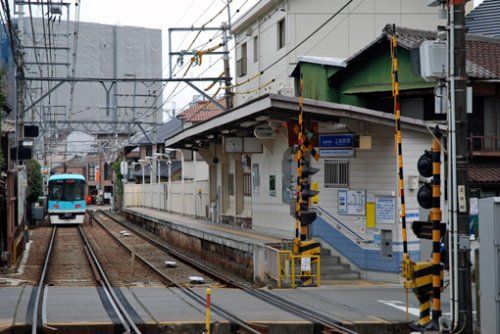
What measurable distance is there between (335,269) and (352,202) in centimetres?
170

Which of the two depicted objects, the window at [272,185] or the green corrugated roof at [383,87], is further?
the window at [272,185]

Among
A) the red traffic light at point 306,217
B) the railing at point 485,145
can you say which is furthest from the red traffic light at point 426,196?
the railing at point 485,145

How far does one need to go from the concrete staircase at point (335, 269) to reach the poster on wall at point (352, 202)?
3.92ft

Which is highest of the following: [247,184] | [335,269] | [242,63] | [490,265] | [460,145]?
[242,63]

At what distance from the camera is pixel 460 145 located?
11.4 meters

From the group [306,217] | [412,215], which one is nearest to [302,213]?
[306,217]

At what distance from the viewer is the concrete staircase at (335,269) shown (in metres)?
18.7

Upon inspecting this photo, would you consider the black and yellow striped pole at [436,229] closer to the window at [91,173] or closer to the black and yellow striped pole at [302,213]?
the black and yellow striped pole at [302,213]

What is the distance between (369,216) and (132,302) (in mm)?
6498

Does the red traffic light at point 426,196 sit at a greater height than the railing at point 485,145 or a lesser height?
lesser

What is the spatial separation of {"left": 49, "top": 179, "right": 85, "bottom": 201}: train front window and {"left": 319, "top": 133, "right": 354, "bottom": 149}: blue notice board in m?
28.8

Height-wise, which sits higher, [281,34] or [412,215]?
[281,34]

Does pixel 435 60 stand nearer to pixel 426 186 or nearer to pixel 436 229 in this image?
pixel 426 186

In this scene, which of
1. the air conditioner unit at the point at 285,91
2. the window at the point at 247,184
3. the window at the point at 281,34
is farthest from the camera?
the window at the point at 281,34
